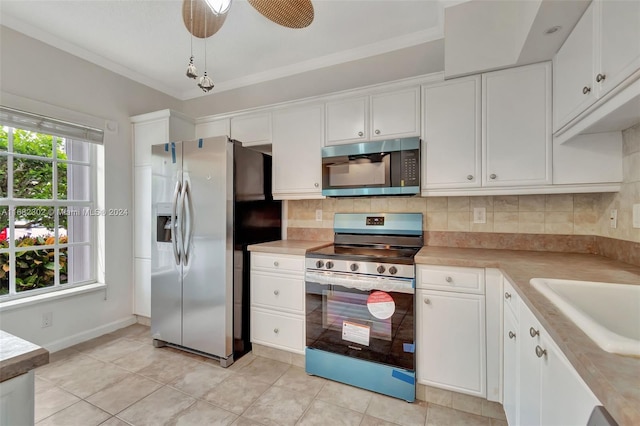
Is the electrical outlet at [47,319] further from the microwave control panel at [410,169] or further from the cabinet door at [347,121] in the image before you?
the microwave control panel at [410,169]

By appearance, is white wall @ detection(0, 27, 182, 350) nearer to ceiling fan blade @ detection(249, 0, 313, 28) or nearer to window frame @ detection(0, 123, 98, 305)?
window frame @ detection(0, 123, 98, 305)

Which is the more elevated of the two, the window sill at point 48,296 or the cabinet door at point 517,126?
the cabinet door at point 517,126

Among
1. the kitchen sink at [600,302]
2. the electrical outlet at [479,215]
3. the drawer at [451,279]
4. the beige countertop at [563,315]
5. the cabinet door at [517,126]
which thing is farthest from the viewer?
the electrical outlet at [479,215]

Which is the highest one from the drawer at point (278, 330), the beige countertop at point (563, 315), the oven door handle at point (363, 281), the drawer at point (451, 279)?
the beige countertop at point (563, 315)

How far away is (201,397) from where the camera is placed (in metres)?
1.89

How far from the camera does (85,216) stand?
2803mm

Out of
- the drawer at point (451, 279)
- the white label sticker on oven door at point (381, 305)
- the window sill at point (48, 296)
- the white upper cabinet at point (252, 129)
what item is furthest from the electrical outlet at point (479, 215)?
the window sill at point (48, 296)

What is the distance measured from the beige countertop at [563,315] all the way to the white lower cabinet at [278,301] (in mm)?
945

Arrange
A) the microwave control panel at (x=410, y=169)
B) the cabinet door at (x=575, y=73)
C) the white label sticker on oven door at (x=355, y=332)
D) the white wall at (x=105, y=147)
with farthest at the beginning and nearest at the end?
the white wall at (x=105, y=147), the microwave control panel at (x=410, y=169), the white label sticker on oven door at (x=355, y=332), the cabinet door at (x=575, y=73)

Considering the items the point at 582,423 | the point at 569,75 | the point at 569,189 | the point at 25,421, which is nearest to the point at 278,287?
the point at 25,421

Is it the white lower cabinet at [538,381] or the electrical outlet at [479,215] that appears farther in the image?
the electrical outlet at [479,215]

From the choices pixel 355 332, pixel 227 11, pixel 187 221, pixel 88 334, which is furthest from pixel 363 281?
pixel 88 334

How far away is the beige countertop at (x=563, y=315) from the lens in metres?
0.52

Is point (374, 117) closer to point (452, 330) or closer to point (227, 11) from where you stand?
point (227, 11)
